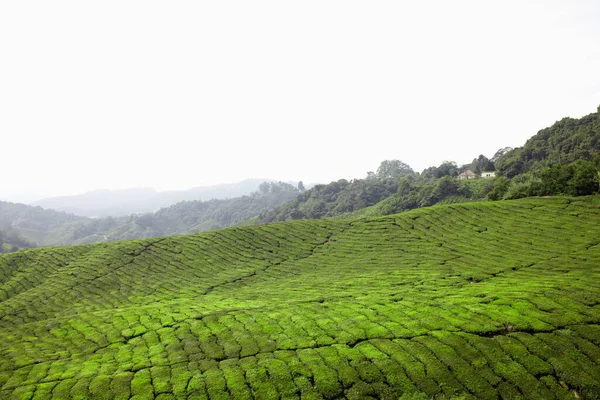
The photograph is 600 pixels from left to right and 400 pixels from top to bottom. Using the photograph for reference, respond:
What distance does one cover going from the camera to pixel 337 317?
27.2m

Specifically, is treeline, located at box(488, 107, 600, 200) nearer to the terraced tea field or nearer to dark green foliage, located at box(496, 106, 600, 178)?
dark green foliage, located at box(496, 106, 600, 178)

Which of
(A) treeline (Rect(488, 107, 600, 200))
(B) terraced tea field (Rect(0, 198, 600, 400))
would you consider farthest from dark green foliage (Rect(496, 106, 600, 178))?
(B) terraced tea field (Rect(0, 198, 600, 400))

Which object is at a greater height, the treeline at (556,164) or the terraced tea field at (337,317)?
the treeline at (556,164)

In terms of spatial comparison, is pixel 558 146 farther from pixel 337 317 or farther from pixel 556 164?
pixel 337 317

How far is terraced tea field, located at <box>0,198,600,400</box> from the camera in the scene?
19.5 meters

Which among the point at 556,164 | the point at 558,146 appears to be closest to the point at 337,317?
the point at 556,164

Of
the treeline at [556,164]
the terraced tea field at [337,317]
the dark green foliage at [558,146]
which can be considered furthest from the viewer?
the dark green foliage at [558,146]

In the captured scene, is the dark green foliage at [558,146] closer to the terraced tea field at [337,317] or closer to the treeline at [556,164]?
the treeline at [556,164]

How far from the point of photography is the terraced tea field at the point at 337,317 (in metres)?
19.5

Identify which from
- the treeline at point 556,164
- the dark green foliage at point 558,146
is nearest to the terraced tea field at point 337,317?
the treeline at point 556,164

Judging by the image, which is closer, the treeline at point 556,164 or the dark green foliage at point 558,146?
the treeline at point 556,164

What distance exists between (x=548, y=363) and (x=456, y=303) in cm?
780

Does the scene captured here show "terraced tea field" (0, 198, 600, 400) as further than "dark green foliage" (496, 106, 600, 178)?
No

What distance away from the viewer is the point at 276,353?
22688 mm
